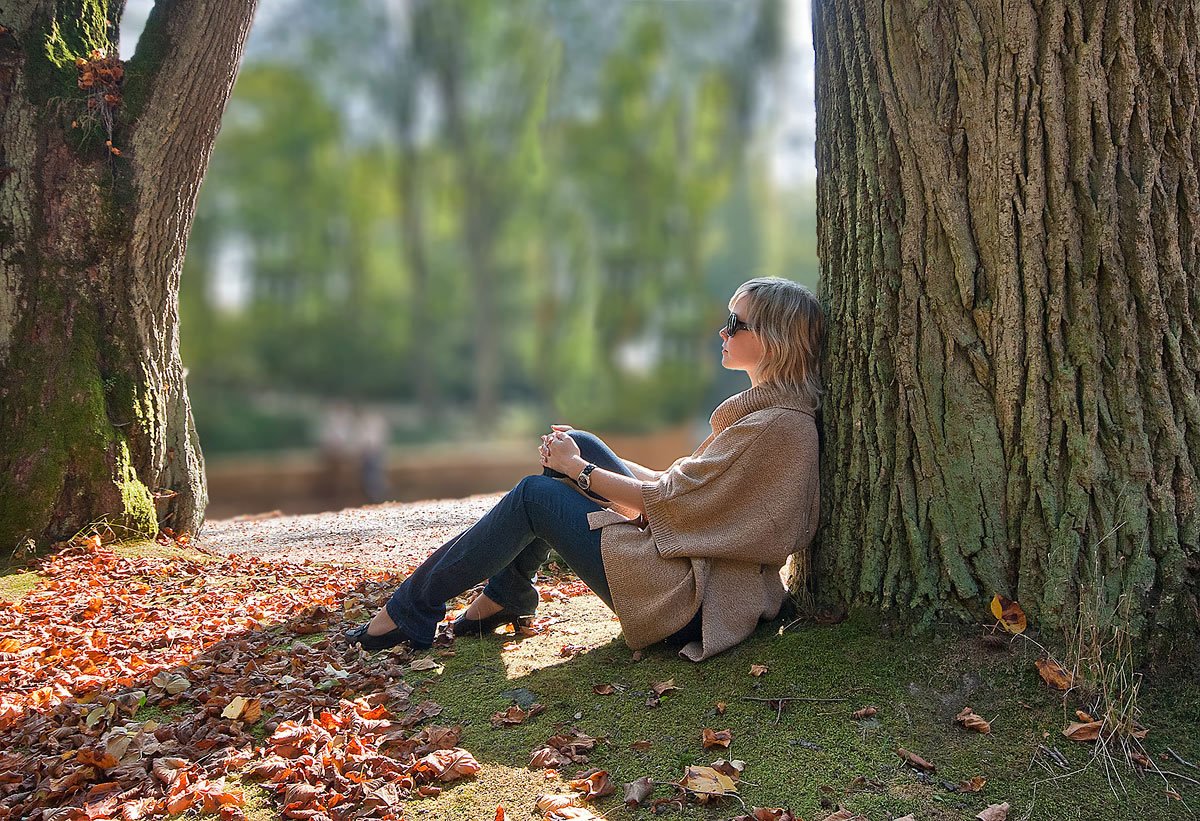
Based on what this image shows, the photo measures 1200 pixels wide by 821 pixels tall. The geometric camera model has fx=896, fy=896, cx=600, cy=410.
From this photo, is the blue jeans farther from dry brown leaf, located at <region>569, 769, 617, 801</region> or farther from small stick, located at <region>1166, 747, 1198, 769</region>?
small stick, located at <region>1166, 747, 1198, 769</region>

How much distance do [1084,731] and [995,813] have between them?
1.20ft

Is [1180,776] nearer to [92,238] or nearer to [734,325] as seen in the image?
[734,325]

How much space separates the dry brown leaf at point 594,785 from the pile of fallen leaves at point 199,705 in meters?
0.30

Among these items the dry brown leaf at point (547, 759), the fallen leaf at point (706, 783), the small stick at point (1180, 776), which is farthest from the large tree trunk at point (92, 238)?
the small stick at point (1180, 776)

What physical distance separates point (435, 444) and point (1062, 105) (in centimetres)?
1605

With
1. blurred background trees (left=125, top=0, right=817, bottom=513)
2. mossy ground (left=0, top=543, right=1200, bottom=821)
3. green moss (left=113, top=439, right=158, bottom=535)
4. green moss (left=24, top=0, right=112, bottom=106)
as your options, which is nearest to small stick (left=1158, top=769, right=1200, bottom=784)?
mossy ground (left=0, top=543, right=1200, bottom=821)

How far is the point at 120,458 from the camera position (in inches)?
172

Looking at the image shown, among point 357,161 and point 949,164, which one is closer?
point 949,164

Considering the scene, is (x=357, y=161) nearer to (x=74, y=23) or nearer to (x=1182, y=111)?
(x=74, y=23)

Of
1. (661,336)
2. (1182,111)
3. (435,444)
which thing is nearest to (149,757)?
(1182,111)

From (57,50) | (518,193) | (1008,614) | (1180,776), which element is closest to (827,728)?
(1008,614)

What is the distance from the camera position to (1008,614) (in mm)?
2475

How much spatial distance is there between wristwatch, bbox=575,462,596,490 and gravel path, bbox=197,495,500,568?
67.3 inches

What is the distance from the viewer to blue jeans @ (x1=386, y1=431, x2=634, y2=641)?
2.91m
